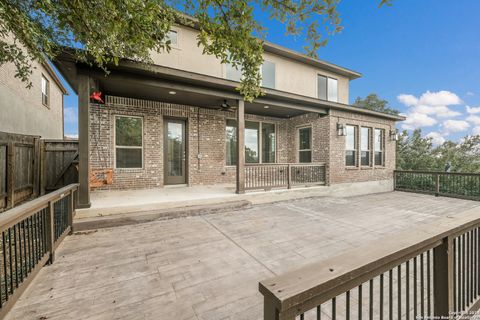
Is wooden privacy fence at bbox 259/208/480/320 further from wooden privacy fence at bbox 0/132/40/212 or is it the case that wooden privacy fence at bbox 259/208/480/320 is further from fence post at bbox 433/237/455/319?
wooden privacy fence at bbox 0/132/40/212

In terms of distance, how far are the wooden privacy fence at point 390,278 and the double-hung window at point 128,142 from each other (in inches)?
249

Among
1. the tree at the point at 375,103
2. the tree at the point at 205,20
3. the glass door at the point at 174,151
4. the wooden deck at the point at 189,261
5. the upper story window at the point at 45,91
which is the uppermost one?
the tree at the point at 375,103

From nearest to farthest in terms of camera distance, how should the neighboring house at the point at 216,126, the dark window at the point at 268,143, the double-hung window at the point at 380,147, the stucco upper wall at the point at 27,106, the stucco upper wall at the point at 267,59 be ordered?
the neighboring house at the point at 216,126
the stucco upper wall at the point at 27,106
the stucco upper wall at the point at 267,59
the dark window at the point at 268,143
the double-hung window at the point at 380,147

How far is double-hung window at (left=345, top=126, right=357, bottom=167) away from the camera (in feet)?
27.2

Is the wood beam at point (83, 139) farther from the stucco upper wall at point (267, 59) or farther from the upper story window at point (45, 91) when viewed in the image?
the upper story window at point (45, 91)

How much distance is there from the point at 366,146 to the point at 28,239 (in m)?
10.2

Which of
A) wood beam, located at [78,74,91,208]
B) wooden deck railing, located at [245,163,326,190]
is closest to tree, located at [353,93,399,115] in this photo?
wooden deck railing, located at [245,163,326,190]

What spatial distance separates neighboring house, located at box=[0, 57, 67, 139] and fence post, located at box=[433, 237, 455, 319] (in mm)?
9866

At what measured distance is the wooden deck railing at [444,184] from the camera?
307 inches

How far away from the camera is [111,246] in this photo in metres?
3.24

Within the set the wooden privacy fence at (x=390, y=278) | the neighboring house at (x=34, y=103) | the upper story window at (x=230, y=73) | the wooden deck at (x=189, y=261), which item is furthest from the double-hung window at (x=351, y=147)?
the neighboring house at (x=34, y=103)

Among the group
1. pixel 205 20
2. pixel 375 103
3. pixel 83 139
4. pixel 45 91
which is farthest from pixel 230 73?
pixel 375 103

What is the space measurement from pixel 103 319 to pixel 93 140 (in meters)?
5.65

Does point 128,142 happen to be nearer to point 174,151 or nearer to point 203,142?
point 174,151
